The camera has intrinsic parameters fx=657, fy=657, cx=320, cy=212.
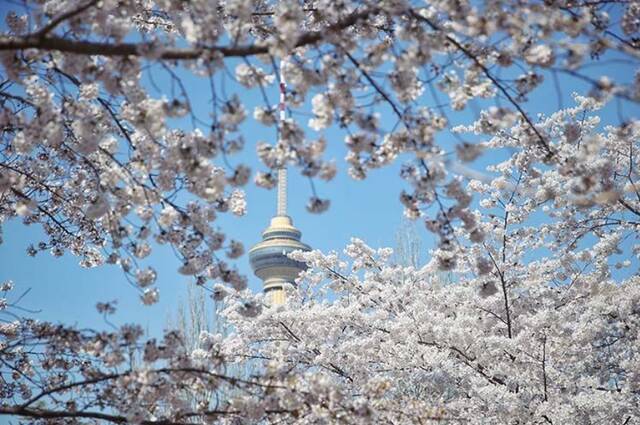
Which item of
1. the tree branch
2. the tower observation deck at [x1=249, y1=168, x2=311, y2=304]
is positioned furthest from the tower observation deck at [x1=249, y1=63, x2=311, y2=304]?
the tree branch

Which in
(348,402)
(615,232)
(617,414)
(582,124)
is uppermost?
(582,124)

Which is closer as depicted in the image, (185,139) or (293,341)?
(185,139)

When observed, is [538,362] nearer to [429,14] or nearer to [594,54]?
[594,54]

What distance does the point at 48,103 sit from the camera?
2.85 metres

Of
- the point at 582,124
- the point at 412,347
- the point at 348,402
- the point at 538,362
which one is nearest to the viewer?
the point at 348,402

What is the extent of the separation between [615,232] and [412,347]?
290cm

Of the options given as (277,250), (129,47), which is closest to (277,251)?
(277,250)

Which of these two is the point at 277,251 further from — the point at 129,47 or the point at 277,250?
the point at 129,47

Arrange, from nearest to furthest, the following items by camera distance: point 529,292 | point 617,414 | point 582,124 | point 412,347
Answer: point 617,414, point 412,347, point 529,292, point 582,124

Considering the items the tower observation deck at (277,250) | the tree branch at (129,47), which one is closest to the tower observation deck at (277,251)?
the tower observation deck at (277,250)

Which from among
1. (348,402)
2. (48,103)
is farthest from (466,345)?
(48,103)

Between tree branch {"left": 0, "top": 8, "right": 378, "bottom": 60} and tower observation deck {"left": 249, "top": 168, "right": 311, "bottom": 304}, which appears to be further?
tower observation deck {"left": 249, "top": 168, "right": 311, "bottom": 304}

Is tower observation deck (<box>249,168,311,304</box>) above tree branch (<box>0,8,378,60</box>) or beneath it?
above

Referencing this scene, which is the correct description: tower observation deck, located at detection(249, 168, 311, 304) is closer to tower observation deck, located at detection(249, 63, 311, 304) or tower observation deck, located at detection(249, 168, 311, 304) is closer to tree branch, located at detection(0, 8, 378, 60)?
tower observation deck, located at detection(249, 63, 311, 304)
